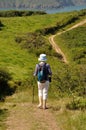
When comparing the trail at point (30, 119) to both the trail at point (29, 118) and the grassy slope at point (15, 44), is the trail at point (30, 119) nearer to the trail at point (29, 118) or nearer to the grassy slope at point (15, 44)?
the trail at point (29, 118)

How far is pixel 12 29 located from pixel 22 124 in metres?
46.6

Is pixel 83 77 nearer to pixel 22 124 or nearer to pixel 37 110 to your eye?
pixel 37 110

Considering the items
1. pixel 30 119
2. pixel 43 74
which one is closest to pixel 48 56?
pixel 43 74

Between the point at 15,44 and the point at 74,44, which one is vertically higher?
the point at 15,44

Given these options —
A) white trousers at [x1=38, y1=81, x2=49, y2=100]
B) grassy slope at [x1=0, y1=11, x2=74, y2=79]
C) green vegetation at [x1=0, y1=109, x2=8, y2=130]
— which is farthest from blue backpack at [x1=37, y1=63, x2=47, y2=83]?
grassy slope at [x1=0, y1=11, x2=74, y2=79]

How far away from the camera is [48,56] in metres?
48.4

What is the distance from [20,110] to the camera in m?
18.7

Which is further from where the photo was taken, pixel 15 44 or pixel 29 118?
pixel 15 44

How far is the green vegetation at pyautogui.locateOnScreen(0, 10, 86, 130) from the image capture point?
24530mm

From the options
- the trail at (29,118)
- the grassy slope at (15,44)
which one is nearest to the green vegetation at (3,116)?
the trail at (29,118)

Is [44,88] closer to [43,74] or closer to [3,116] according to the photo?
[43,74]

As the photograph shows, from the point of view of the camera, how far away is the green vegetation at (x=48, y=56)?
24530 millimetres

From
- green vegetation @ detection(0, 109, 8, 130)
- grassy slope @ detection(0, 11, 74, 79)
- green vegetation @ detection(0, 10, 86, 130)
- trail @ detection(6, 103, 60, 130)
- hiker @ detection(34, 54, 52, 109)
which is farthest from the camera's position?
grassy slope @ detection(0, 11, 74, 79)

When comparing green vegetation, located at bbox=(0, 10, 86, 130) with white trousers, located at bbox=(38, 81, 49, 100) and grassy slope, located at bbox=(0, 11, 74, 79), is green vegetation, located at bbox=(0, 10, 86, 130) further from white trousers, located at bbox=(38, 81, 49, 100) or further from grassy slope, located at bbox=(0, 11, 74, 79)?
white trousers, located at bbox=(38, 81, 49, 100)
